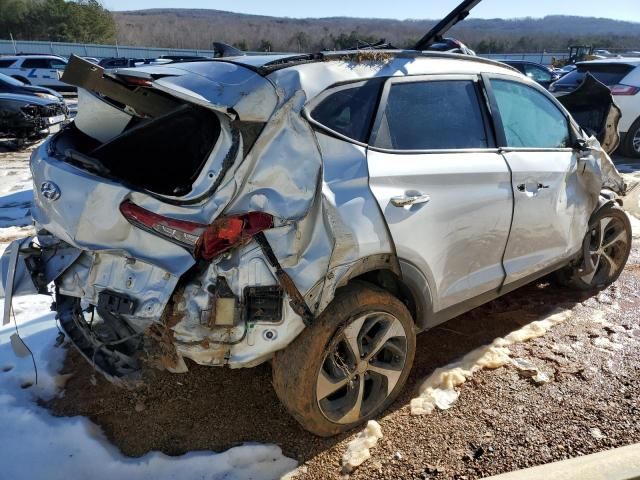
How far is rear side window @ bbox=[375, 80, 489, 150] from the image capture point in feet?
8.96

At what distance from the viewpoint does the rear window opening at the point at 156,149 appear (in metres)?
2.92

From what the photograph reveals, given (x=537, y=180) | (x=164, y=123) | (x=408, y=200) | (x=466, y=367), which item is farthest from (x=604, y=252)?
(x=164, y=123)

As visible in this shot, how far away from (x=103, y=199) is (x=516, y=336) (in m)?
2.83

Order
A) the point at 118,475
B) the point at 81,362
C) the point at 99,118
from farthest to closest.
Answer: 1. the point at 81,362
2. the point at 99,118
3. the point at 118,475

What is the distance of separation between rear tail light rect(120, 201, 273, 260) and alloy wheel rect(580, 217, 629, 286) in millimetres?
3053

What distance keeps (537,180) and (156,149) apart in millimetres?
2342

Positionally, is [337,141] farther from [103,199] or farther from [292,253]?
[103,199]

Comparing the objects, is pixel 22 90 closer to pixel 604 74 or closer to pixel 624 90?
pixel 604 74

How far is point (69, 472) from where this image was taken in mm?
2430

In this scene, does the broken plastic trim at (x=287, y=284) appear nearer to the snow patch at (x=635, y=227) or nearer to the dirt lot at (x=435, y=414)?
the dirt lot at (x=435, y=414)

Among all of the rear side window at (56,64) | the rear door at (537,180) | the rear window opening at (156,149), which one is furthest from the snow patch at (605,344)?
the rear side window at (56,64)

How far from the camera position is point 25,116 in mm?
10305

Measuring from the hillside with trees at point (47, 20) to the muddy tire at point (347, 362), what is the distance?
56.7 meters

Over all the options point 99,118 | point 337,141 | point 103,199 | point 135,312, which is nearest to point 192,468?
point 135,312
